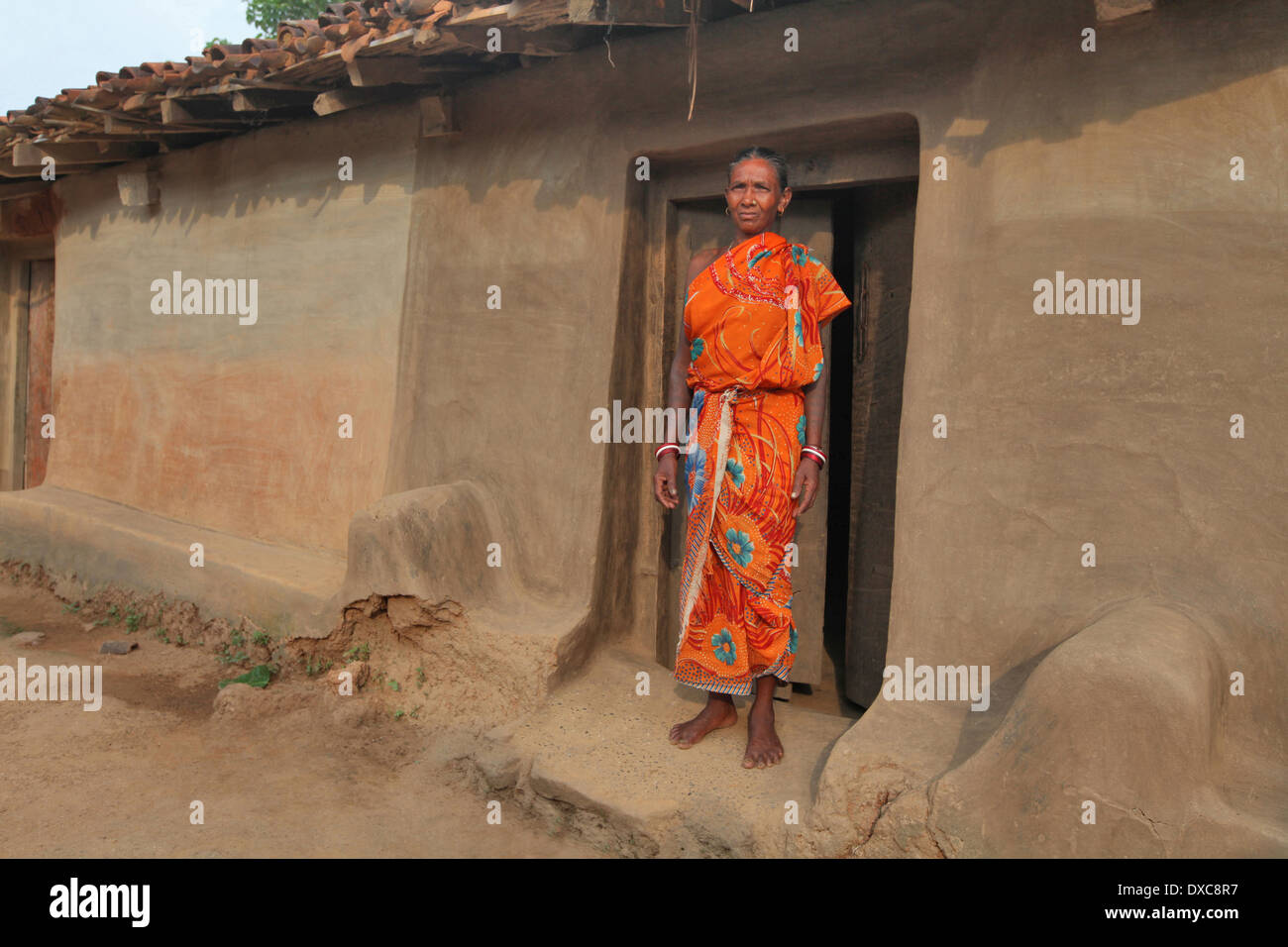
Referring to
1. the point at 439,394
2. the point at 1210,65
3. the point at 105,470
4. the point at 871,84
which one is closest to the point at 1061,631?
the point at 1210,65

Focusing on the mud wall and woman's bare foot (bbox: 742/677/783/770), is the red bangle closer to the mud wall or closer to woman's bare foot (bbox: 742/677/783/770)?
woman's bare foot (bbox: 742/677/783/770)

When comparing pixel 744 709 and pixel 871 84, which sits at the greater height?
pixel 871 84

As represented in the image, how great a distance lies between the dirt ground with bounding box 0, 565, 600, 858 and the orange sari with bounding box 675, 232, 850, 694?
88 cm

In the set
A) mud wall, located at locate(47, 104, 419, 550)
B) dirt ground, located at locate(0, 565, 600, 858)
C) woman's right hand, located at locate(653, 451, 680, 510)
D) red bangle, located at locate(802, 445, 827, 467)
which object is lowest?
dirt ground, located at locate(0, 565, 600, 858)

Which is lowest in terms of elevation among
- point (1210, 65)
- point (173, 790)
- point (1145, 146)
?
point (173, 790)

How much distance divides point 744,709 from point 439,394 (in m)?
2.09

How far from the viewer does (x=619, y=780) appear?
131 inches

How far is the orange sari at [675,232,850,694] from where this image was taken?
3.36m

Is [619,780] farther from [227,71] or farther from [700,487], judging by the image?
[227,71]

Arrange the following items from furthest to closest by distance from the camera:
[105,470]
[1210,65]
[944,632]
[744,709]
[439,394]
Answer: [105,470], [439,394], [744,709], [944,632], [1210,65]

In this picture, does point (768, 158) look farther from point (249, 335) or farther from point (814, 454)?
point (249, 335)

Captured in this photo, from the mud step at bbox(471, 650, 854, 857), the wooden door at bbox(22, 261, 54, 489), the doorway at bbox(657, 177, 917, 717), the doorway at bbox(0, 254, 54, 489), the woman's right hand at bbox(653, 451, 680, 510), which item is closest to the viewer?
the mud step at bbox(471, 650, 854, 857)

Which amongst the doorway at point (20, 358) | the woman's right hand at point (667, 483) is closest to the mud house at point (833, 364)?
the woman's right hand at point (667, 483)

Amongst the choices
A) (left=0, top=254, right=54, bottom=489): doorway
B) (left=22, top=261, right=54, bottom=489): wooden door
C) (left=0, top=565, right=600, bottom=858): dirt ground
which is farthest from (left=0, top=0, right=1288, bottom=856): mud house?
(left=0, top=254, right=54, bottom=489): doorway
